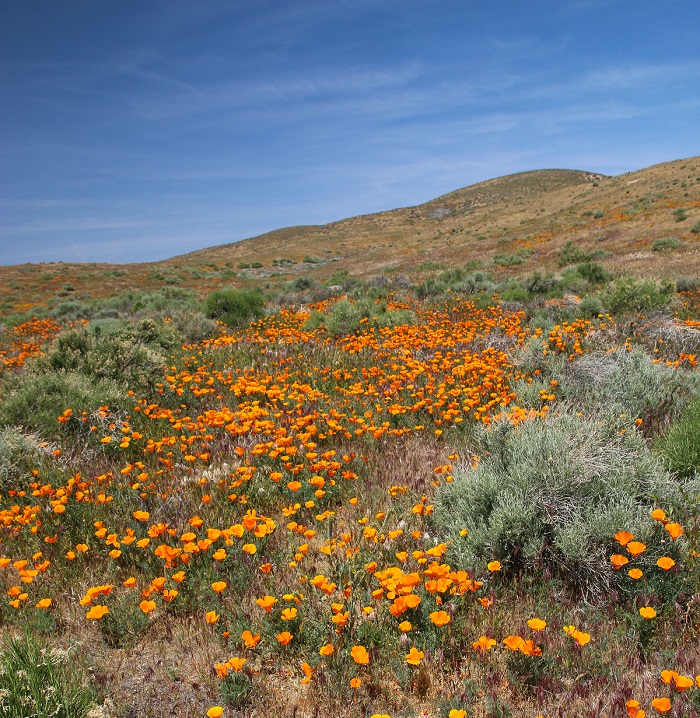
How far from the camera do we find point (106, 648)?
273 centimetres

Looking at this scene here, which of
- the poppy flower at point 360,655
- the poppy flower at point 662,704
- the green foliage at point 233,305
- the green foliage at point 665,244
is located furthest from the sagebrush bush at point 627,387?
the green foliage at point 665,244

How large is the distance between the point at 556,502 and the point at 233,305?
1300 centimetres

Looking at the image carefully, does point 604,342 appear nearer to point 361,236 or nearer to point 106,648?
point 106,648

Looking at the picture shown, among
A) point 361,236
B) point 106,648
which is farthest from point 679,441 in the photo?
point 361,236

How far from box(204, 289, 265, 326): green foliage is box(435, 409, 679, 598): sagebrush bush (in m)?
11.6

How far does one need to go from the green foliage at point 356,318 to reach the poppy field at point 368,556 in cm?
480

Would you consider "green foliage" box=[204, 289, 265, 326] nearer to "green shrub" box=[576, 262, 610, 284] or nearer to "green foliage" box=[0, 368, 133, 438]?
"green foliage" box=[0, 368, 133, 438]

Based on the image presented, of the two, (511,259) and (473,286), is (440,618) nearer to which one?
(473,286)

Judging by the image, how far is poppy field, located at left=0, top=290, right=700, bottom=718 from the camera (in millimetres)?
2287

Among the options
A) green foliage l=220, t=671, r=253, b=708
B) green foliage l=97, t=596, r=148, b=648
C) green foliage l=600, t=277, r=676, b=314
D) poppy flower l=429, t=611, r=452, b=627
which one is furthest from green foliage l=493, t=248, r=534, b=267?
green foliage l=220, t=671, r=253, b=708

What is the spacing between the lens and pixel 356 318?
37.6 feet

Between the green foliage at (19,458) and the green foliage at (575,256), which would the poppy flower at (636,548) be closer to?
the green foliage at (19,458)

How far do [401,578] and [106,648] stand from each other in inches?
70.6

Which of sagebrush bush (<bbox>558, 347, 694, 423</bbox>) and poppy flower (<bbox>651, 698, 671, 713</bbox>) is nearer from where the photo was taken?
poppy flower (<bbox>651, 698, 671, 713</bbox>)
